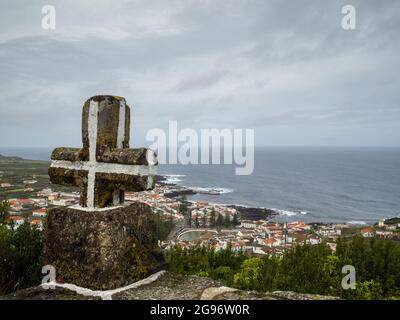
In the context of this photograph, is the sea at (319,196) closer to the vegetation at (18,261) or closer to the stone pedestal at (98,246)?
the vegetation at (18,261)

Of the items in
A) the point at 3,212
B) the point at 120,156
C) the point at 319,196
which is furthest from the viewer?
the point at 319,196

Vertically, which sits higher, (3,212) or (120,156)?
(120,156)

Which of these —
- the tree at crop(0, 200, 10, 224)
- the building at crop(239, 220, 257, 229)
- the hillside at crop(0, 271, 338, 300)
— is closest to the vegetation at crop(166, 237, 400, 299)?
the hillside at crop(0, 271, 338, 300)

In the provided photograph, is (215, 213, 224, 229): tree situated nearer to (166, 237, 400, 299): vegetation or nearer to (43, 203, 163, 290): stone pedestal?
(166, 237, 400, 299): vegetation

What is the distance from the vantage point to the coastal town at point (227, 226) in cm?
4047

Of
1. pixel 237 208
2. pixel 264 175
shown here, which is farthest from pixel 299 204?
pixel 264 175

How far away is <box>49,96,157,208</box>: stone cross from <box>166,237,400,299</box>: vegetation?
6.41 ft

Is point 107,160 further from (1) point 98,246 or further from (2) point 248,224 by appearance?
(2) point 248,224

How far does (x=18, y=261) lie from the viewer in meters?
5.05

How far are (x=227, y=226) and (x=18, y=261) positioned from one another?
51.8 metres

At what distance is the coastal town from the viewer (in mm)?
40469

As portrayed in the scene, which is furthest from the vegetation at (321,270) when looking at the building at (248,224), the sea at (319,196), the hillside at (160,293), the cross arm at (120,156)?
the sea at (319,196)

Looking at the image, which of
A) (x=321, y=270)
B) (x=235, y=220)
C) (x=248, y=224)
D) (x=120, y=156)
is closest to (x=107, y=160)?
(x=120, y=156)

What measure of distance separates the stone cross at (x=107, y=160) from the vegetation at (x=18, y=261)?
1.28 meters
